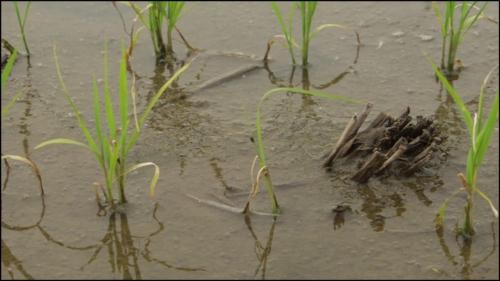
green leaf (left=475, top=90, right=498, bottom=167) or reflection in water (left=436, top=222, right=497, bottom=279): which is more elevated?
green leaf (left=475, top=90, right=498, bottom=167)

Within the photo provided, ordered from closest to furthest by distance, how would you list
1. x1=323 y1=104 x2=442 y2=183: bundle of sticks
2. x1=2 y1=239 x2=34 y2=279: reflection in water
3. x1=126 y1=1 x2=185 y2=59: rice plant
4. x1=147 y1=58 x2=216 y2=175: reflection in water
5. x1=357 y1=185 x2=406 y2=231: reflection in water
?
x1=2 y1=239 x2=34 y2=279: reflection in water, x1=357 y1=185 x2=406 y2=231: reflection in water, x1=323 y1=104 x2=442 y2=183: bundle of sticks, x1=147 y1=58 x2=216 y2=175: reflection in water, x1=126 y1=1 x2=185 y2=59: rice plant

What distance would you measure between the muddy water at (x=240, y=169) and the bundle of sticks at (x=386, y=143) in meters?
0.06

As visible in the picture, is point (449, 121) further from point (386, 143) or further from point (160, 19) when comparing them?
point (160, 19)

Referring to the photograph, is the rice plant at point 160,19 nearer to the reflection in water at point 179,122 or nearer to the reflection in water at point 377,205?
the reflection in water at point 179,122

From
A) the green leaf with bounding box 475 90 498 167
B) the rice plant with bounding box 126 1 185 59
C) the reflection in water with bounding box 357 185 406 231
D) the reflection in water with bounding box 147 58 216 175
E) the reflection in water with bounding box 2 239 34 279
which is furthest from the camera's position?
the rice plant with bounding box 126 1 185 59

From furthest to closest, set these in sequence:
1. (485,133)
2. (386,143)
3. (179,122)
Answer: (179,122) < (386,143) < (485,133)

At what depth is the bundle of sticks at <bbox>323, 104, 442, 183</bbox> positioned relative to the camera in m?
2.74

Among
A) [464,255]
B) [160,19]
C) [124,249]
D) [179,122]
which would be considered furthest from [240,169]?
[160,19]

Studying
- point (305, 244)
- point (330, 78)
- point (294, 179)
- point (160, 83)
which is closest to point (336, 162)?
point (294, 179)

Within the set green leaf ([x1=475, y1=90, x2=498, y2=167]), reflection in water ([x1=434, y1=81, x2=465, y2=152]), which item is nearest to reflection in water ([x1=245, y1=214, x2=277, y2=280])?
green leaf ([x1=475, y1=90, x2=498, y2=167])

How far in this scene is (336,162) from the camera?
2881 millimetres

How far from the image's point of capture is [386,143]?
2.83m

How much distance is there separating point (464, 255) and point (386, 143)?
0.52m

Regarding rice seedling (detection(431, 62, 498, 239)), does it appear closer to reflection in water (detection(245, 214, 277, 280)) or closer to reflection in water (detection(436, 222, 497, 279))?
reflection in water (detection(436, 222, 497, 279))
